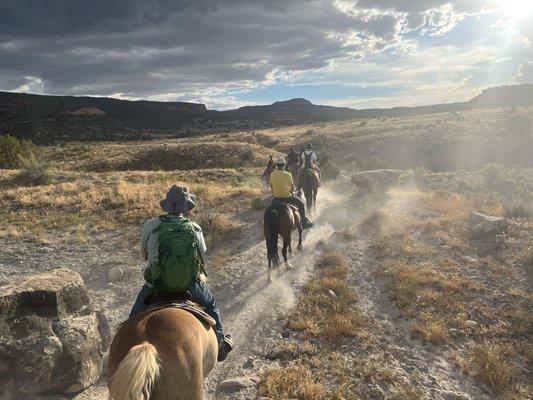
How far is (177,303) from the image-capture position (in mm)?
5504

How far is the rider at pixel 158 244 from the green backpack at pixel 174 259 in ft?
0.27

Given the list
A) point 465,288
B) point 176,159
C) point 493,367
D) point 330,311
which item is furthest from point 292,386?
point 176,159

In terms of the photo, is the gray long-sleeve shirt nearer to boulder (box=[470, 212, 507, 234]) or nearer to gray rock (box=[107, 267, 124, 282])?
gray rock (box=[107, 267, 124, 282])

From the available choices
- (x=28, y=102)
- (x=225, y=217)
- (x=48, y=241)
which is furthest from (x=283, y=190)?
(x=28, y=102)

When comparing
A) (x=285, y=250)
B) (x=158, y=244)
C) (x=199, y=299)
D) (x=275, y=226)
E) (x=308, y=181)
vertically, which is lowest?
(x=285, y=250)

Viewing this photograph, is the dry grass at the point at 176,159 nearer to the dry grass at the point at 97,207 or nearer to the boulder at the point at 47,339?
the dry grass at the point at 97,207

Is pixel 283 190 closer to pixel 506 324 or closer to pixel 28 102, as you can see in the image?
pixel 506 324

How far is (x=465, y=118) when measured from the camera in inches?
2440

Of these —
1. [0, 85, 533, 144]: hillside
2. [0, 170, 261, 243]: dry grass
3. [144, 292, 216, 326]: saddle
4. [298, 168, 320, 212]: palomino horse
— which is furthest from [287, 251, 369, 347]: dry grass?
[0, 85, 533, 144]: hillside

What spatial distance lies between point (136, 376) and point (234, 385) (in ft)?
12.3

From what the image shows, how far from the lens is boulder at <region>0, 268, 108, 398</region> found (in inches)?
247

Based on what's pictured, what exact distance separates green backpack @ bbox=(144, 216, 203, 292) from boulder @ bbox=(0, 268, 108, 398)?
7.65ft

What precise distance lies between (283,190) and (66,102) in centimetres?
12866

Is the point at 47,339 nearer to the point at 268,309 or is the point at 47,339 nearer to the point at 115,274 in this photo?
the point at 268,309
